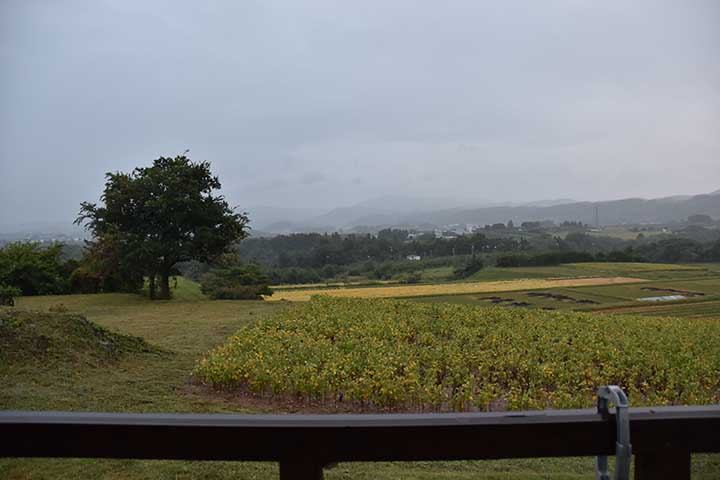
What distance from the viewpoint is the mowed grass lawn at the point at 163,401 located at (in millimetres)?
2805

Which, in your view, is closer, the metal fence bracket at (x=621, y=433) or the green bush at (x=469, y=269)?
the metal fence bracket at (x=621, y=433)

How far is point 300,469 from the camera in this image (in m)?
1.16

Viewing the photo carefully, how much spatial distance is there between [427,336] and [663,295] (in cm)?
1016

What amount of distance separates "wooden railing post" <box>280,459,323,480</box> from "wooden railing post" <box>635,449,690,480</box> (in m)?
0.73

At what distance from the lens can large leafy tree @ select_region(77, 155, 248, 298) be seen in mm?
16312

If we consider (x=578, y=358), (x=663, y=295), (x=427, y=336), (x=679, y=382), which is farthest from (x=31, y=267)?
(x=663, y=295)

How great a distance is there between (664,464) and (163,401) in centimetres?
496

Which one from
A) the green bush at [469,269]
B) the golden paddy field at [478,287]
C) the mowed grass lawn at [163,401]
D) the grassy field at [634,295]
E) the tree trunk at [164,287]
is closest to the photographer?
the mowed grass lawn at [163,401]

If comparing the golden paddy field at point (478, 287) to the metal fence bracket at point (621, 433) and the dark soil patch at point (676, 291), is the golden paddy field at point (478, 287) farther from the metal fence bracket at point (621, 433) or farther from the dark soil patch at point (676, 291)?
the metal fence bracket at point (621, 433)

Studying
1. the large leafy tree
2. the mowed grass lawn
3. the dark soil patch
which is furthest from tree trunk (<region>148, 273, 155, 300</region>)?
the dark soil patch

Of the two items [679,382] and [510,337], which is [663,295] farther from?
[679,382]

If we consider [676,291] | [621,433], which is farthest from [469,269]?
[621,433]

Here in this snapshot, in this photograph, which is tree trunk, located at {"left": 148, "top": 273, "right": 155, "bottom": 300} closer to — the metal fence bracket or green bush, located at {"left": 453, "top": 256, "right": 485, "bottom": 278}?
green bush, located at {"left": 453, "top": 256, "right": 485, "bottom": 278}

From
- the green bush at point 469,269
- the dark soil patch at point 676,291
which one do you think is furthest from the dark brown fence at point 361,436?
the green bush at point 469,269
